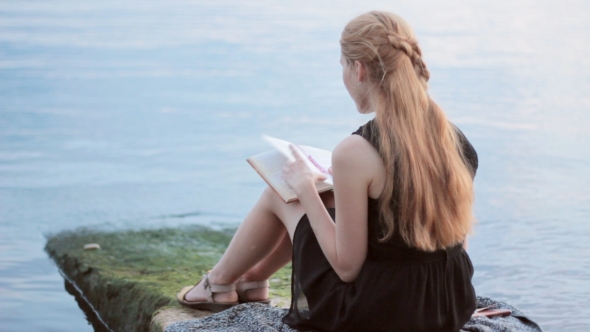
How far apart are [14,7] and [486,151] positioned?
13677 millimetres

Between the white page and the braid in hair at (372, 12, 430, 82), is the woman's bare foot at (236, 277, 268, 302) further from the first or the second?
the braid in hair at (372, 12, 430, 82)

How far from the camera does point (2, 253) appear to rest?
485 cm

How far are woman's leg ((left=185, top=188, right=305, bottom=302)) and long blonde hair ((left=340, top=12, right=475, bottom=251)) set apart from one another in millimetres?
441

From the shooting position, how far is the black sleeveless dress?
237 centimetres

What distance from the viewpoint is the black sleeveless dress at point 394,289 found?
7.79 feet

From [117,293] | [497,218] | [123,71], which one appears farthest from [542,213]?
[123,71]

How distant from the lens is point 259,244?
290 cm

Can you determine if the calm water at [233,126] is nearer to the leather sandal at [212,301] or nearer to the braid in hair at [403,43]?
the braid in hair at [403,43]

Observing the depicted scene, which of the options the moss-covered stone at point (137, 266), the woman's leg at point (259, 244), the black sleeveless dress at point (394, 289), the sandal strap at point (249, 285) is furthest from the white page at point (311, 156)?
the moss-covered stone at point (137, 266)

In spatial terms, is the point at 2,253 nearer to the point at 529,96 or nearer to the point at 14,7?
the point at 529,96

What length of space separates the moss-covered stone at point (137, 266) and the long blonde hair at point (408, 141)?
4.15 ft

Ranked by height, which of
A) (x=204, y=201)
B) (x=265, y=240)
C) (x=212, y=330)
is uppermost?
(x=265, y=240)

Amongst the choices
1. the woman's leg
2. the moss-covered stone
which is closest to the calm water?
the moss-covered stone

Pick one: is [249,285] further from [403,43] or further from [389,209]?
[403,43]
